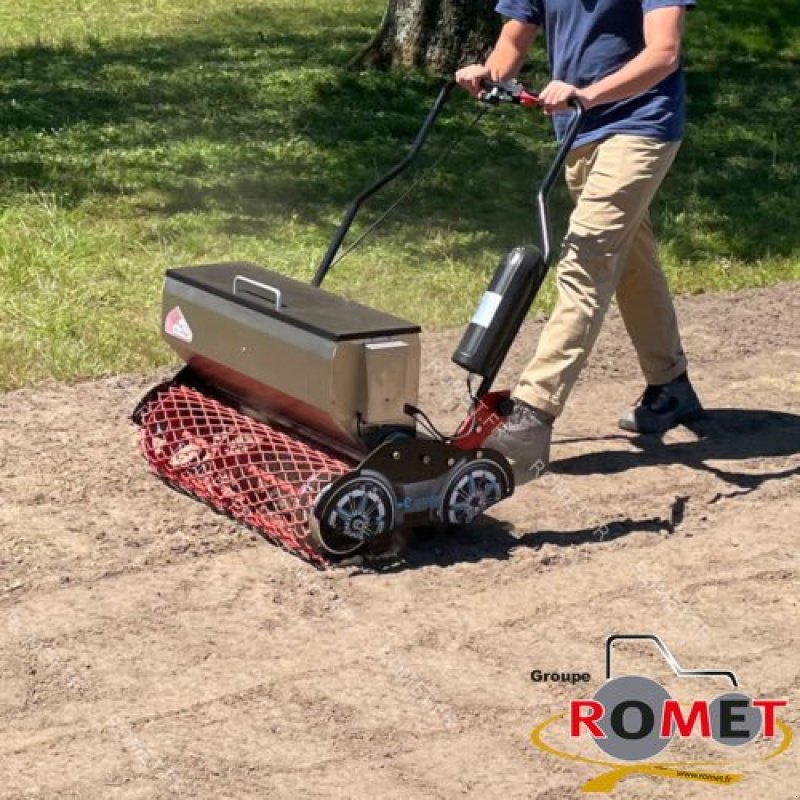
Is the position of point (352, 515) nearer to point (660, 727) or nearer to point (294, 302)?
point (294, 302)

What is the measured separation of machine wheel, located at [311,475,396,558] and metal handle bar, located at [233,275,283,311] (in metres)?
0.63

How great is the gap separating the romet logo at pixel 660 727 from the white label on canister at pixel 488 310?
1191mm

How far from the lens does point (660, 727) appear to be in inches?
182

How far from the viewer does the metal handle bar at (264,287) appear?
564cm

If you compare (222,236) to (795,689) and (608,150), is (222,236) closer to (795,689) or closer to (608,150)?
(608,150)

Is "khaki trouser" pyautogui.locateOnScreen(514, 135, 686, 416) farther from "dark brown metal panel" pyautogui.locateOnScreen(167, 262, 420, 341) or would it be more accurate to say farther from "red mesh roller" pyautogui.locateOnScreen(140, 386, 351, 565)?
"red mesh roller" pyautogui.locateOnScreen(140, 386, 351, 565)

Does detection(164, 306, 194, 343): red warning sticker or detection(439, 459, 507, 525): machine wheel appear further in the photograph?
detection(164, 306, 194, 343): red warning sticker

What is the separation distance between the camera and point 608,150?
6211mm

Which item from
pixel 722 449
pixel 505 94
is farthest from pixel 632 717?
pixel 722 449

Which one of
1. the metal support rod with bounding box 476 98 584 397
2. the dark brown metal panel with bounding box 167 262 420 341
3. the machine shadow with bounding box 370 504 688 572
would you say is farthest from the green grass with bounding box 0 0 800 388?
the metal support rod with bounding box 476 98 584 397

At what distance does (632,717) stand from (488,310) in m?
1.44

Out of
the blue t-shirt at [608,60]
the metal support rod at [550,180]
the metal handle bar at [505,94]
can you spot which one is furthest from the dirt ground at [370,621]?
the metal handle bar at [505,94]

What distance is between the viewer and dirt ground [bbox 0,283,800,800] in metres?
4.37

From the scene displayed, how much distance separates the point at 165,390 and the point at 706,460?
192cm
